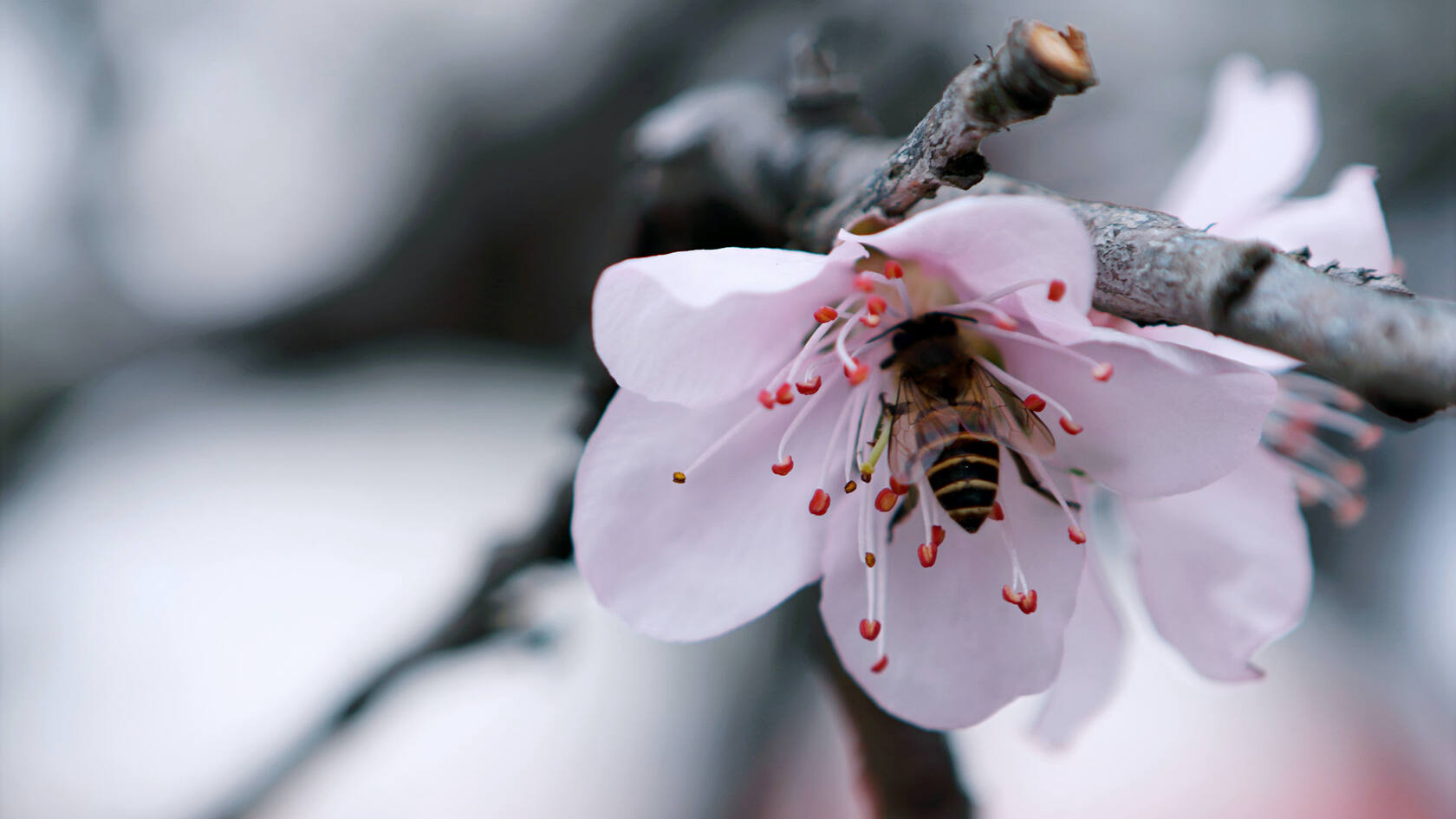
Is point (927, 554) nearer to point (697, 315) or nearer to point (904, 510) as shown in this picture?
point (904, 510)

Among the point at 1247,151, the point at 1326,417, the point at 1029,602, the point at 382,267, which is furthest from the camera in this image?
the point at 382,267

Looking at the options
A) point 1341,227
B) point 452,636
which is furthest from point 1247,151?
point 452,636

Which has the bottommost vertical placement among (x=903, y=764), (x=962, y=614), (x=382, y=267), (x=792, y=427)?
(x=903, y=764)

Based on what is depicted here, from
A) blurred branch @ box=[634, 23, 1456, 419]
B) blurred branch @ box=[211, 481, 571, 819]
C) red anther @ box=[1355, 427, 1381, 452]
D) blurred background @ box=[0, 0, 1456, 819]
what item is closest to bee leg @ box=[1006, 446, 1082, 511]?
blurred branch @ box=[634, 23, 1456, 419]

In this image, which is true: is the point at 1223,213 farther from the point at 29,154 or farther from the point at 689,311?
the point at 29,154

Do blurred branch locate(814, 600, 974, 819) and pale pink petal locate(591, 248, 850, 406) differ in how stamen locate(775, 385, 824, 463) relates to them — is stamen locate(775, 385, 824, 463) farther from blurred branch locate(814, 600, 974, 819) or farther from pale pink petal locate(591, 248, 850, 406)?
blurred branch locate(814, 600, 974, 819)

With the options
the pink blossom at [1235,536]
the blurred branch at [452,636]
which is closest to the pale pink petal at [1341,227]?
the pink blossom at [1235,536]
